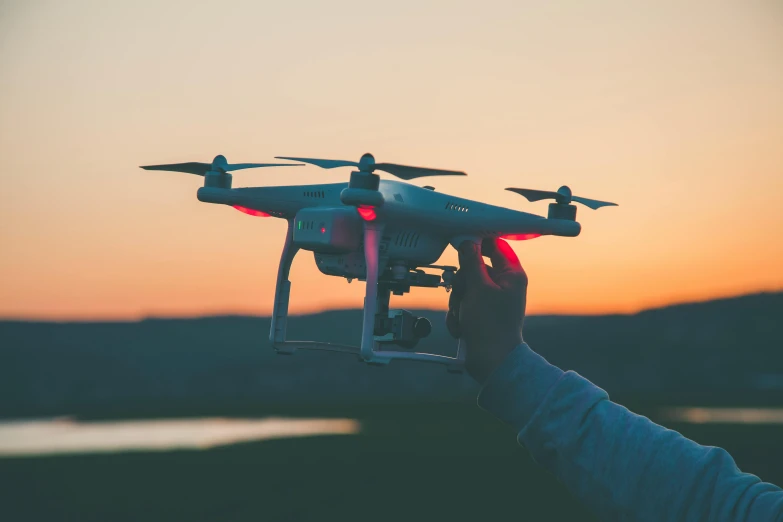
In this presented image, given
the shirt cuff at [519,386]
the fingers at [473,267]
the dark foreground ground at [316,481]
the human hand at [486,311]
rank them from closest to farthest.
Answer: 1. the shirt cuff at [519,386]
2. the human hand at [486,311]
3. the fingers at [473,267]
4. the dark foreground ground at [316,481]

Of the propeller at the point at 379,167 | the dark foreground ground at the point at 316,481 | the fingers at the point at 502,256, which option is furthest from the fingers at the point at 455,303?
the dark foreground ground at the point at 316,481

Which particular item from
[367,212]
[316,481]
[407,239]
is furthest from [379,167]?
[316,481]

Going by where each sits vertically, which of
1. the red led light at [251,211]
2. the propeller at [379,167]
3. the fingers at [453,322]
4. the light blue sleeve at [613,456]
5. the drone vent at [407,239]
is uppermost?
the propeller at [379,167]

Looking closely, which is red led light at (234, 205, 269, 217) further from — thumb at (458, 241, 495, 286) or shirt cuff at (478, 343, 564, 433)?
shirt cuff at (478, 343, 564, 433)

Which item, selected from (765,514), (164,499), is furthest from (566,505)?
(765,514)

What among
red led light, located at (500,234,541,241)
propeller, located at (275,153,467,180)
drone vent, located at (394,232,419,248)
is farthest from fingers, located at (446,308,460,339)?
red led light, located at (500,234,541,241)

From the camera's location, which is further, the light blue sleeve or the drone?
the drone

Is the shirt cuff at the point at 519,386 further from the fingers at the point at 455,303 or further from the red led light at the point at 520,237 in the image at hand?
the red led light at the point at 520,237
